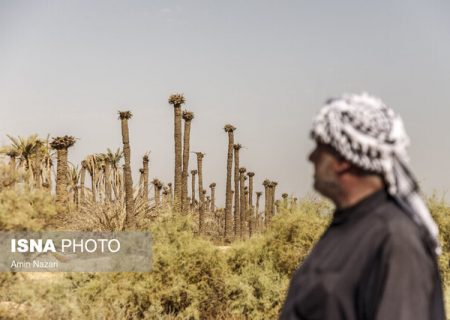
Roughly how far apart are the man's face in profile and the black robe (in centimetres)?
9

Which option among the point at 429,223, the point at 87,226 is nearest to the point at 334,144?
the point at 429,223

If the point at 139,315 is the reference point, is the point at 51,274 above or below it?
above

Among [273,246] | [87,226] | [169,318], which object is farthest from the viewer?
[87,226]

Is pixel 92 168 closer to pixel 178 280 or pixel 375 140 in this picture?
pixel 178 280

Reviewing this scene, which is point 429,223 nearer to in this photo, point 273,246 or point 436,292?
point 436,292

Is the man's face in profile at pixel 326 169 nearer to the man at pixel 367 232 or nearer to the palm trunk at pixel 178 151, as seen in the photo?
the man at pixel 367 232

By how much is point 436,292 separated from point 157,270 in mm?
10122

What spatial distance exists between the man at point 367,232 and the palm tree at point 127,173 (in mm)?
22427

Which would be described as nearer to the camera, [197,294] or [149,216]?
[197,294]

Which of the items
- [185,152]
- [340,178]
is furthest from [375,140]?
[185,152]

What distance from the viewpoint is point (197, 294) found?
1166cm

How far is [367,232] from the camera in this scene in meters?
1.86

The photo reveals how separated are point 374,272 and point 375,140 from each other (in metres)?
0.45

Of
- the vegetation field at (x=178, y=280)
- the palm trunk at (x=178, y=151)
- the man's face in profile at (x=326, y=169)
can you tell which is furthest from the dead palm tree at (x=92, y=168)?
the man's face in profile at (x=326, y=169)
